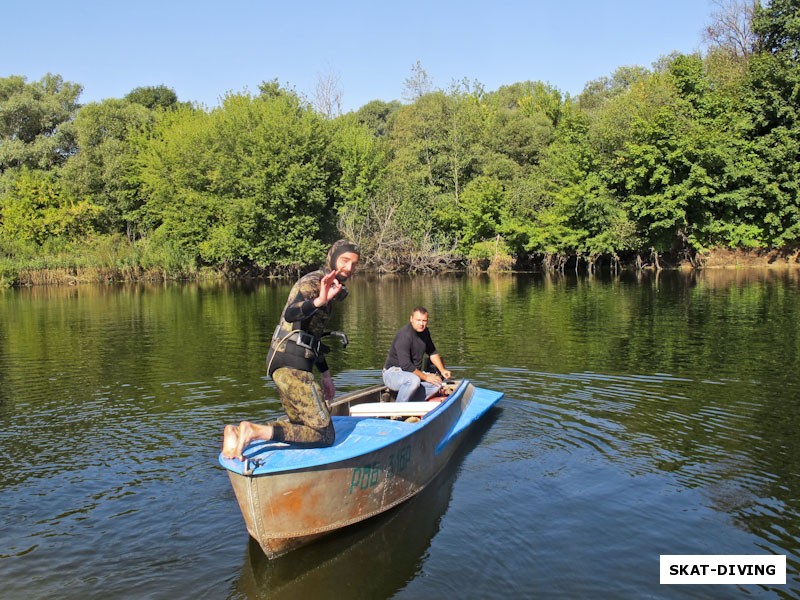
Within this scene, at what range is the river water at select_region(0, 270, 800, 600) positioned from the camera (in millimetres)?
6105

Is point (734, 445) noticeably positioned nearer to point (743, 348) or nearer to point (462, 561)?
point (462, 561)

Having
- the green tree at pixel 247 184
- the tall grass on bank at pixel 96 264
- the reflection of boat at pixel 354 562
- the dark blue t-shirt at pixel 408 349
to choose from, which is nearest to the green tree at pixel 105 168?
the green tree at pixel 247 184

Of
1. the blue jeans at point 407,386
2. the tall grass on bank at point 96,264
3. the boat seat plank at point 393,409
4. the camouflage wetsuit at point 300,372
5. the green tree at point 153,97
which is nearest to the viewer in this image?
the camouflage wetsuit at point 300,372

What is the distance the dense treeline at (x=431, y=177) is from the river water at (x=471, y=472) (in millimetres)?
25201

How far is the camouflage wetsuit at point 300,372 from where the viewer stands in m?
6.52

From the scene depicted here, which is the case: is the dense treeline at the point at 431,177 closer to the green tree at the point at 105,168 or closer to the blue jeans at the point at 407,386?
the green tree at the point at 105,168

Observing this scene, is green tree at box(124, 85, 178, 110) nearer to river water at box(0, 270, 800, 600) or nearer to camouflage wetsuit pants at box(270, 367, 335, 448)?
river water at box(0, 270, 800, 600)

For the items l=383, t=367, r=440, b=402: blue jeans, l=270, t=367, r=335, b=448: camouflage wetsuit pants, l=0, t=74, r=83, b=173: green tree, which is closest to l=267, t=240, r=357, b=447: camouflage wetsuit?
l=270, t=367, r=335, b=448: camouflage wetsuit pants

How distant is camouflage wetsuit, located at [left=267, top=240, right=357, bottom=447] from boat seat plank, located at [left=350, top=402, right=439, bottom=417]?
236cm

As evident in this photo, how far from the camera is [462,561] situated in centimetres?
632

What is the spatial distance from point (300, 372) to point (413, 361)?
13.3ft

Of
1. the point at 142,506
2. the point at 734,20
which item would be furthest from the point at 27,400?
the point at 734,20

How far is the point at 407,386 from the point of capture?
10016mm

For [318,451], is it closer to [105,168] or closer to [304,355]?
[304,355]
